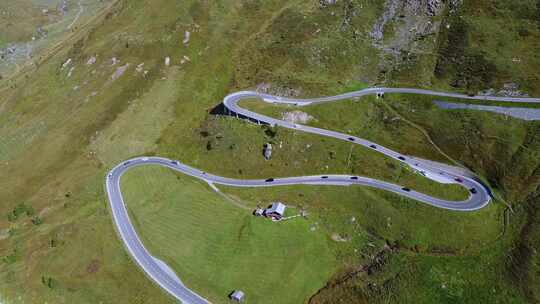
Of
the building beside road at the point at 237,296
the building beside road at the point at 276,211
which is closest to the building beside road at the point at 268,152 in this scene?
the building beside road at the point at 276,211

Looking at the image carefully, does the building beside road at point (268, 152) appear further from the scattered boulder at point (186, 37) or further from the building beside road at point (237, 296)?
the scattered boulder at point (186, 37)

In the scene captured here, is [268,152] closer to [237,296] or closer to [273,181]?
[273,181]

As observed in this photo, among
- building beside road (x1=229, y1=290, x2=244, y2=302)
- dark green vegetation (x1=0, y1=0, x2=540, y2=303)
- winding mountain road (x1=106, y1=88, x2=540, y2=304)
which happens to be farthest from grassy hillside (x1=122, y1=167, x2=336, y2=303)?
winding mountain road (x1=106, y1=88, x2=540, y2=304)

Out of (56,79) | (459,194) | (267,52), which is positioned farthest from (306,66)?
(56,79)

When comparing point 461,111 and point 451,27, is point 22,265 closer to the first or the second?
point 461,111

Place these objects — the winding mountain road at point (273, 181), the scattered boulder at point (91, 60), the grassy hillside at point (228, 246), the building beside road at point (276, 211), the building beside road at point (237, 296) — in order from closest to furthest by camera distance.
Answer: the building beside road at point (237, 296) → the grassy hillside at point (228, 246) → the winding mountain road at point (273, 181) → the building beside road at point (276, 211) → the scattered boulder at point (91, 60)

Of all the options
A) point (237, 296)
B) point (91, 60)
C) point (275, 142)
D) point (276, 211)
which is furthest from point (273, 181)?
point (91, 60)

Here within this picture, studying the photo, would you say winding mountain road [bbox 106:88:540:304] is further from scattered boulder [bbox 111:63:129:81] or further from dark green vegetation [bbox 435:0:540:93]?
scattered boulder [bbox 111:63:129:81]
